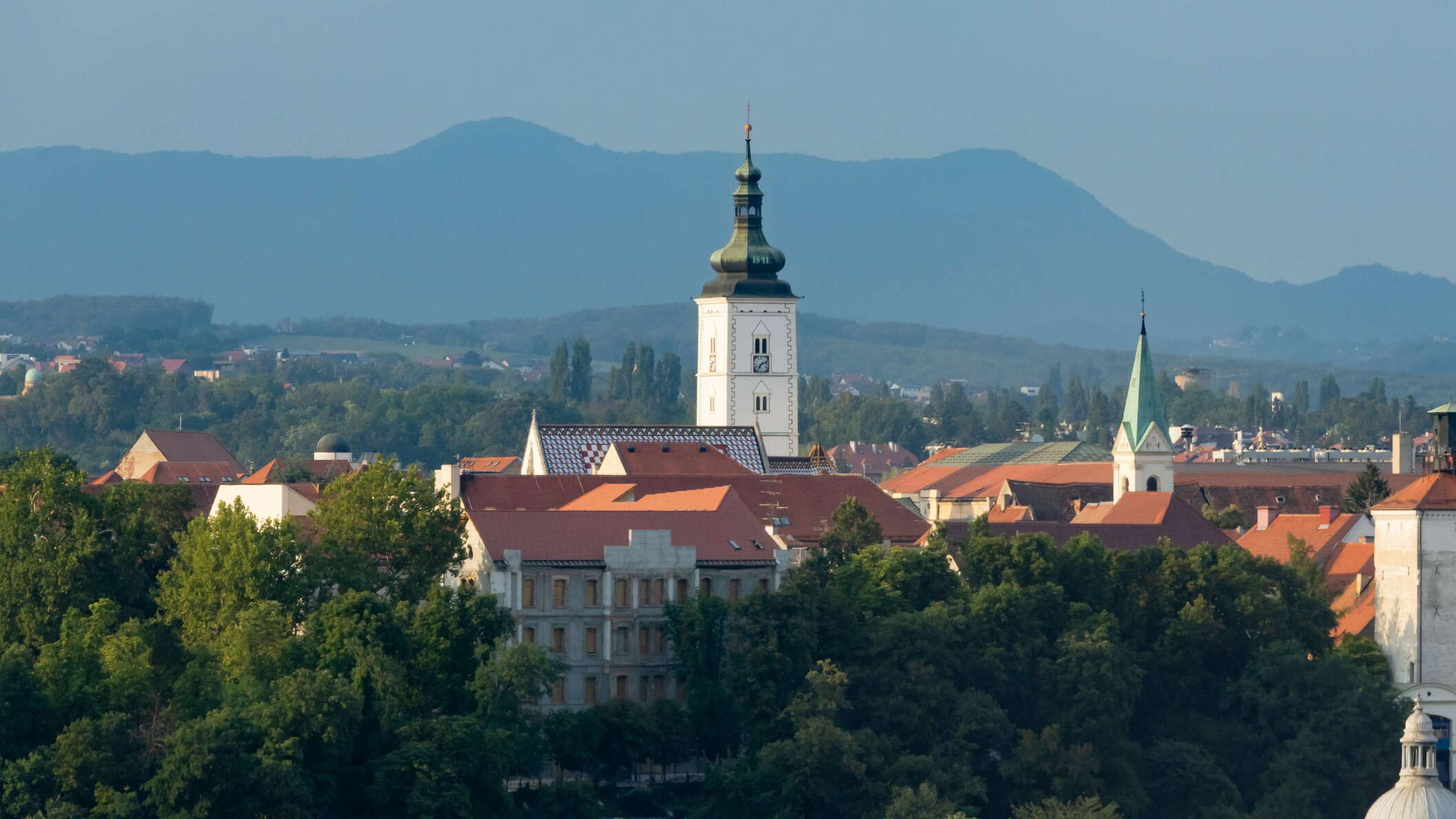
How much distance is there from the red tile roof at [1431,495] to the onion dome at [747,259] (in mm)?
57313

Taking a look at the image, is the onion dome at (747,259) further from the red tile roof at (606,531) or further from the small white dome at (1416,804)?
the small white dome at (1416,804)

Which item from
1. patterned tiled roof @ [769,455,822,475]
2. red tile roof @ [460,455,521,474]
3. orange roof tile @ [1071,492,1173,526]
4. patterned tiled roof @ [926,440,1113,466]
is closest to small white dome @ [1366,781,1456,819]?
orange roof tile @ [1071,492,1173,526]

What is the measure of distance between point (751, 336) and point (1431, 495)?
59643 mm

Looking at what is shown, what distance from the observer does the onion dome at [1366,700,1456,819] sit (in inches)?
2625

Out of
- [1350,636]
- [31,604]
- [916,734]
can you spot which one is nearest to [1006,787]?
[916,734]

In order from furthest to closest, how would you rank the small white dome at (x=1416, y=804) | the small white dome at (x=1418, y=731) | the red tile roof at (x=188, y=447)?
the red tile roof at (x=188, y=447) → the small white dome at (x=1418, y=731) → the small white dome at (x=1416, y=804)

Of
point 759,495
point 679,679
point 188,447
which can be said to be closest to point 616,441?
point 759,495

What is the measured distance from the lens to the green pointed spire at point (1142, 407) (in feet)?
427

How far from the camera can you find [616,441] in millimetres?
106375

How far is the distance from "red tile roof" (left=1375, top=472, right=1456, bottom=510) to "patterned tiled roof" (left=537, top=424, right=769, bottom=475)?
27.3 meters

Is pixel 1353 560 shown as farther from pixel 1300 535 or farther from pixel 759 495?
pixel 759 495

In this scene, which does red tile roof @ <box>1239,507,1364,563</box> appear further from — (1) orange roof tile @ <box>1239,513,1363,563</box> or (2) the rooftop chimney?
(2) the rooftop chimney

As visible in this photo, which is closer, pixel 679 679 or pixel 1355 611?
pixel 679 679

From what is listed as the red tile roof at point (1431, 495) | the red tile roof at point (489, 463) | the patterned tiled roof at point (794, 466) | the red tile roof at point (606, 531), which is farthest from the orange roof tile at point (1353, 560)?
the red tile roof at point (489, 463)
